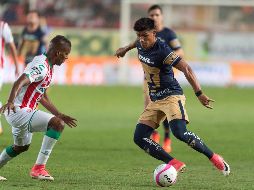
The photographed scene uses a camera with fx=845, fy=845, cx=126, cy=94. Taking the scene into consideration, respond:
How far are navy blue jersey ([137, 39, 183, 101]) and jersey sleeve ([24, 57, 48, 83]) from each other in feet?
4.67

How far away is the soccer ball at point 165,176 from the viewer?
10.1 metres

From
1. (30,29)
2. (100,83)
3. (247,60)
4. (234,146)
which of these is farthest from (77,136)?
(247,60)

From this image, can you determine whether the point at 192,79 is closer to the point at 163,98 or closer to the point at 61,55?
the point at 163,98

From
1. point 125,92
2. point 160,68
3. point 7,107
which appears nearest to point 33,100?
point 7,107

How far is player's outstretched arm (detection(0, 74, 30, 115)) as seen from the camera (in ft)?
31.0

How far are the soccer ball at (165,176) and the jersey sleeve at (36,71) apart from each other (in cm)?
180

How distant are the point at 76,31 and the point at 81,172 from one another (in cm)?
2423

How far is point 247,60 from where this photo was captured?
34812mm

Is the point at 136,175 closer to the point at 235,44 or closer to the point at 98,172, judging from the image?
the point at 98,172

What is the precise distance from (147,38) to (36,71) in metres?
1.50

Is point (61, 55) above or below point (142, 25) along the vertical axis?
below

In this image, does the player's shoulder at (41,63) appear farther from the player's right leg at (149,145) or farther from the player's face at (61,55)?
the player's right leg at (149,145)

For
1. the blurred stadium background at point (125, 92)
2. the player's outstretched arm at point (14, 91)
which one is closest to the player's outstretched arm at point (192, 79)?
the blurred stadium background at point (125, 92)

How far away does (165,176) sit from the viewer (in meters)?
10.0
